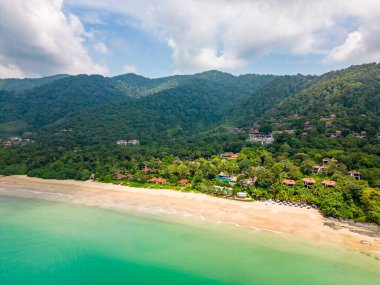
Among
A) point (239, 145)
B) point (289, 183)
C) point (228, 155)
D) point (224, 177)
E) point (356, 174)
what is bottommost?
point (224, 177)

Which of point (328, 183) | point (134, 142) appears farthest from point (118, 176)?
point (134, 142)

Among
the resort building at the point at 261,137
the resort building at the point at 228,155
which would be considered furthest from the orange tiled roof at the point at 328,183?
the resort building at the point at 261,137

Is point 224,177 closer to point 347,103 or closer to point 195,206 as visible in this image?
point 195,206

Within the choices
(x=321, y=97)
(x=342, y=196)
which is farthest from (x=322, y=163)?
(x=321, y=97)

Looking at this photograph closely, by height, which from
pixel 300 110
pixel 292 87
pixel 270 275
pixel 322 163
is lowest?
pixel 270 275

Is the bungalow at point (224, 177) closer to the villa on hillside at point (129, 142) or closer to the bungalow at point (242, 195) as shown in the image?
the bungalow at point (242, 195)

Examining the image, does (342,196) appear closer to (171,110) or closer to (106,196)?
(106,196)

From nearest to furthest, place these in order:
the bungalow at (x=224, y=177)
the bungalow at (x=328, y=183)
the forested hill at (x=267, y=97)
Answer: the bungalow at (x=328, y=183)
the bungalow at (x=224, y=177)
the forested hill at (x=267, y=97)
